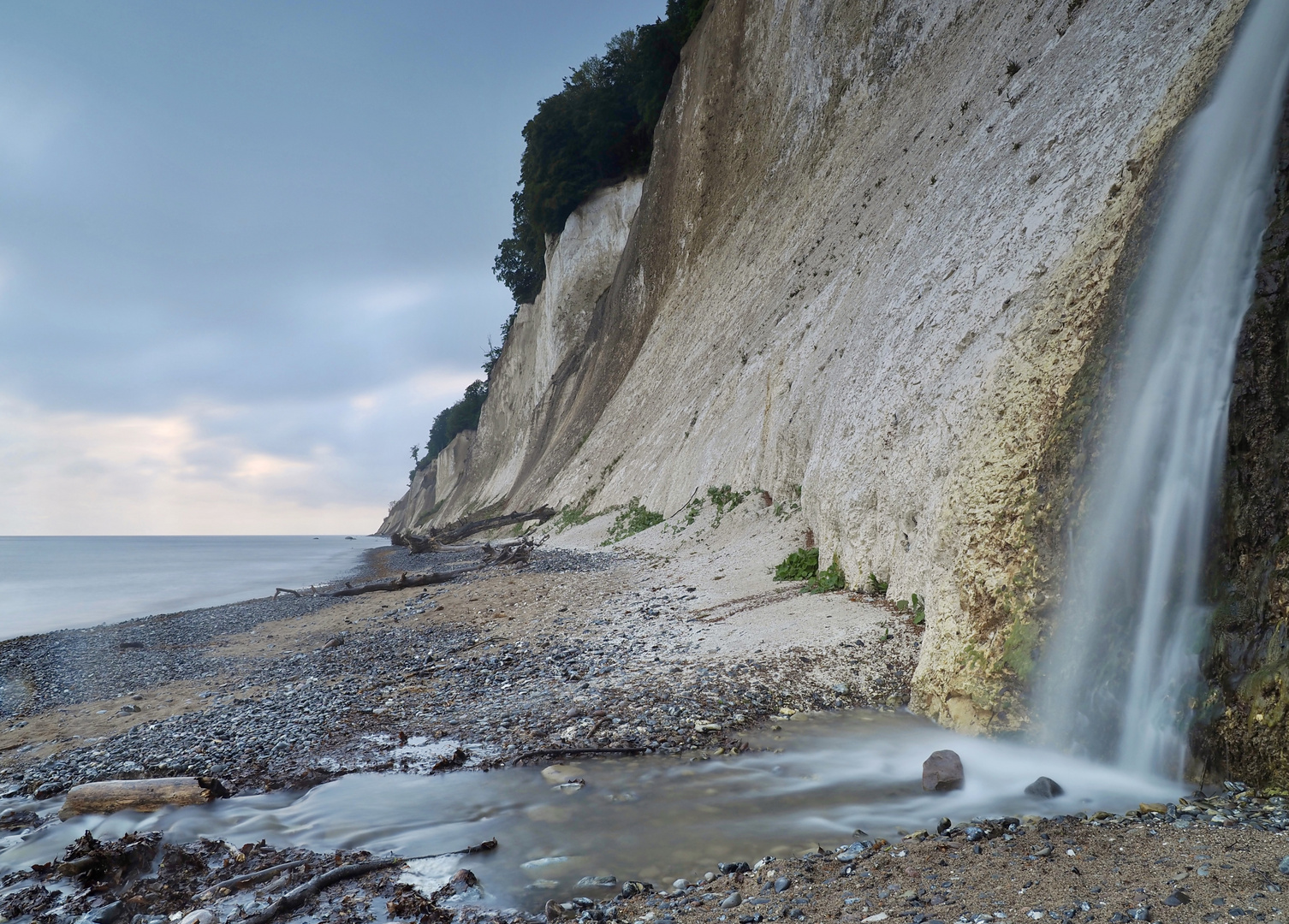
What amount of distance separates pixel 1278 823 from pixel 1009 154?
879 cm

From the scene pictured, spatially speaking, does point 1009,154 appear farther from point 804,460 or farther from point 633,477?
point 633,477

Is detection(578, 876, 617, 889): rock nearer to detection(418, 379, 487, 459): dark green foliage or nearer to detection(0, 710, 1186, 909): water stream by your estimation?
detection(0, 710, 1186, 909): water stream

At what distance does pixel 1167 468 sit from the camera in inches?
191

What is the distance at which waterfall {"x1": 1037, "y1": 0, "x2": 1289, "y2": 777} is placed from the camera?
4535 millimetres

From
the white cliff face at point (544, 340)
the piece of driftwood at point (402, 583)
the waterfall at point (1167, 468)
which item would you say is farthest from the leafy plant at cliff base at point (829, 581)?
the white cliff face at point (544, 340)

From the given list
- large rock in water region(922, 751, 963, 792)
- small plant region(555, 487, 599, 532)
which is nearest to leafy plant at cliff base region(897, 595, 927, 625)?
large rock in water region(922, 751, 963, 792)

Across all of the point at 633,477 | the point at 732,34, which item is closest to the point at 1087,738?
the point at 633,477

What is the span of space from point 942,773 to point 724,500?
10882 millimetres

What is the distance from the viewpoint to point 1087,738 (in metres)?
4.75

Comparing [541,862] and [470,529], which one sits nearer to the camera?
[541,862]

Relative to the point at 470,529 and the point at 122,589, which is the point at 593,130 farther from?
the point at 122,589

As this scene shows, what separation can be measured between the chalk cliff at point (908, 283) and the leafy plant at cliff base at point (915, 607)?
165 millimetres

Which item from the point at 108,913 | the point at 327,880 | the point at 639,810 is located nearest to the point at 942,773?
the point at 639,810

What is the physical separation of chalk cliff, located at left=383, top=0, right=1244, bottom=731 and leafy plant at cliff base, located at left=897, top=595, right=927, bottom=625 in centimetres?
17
